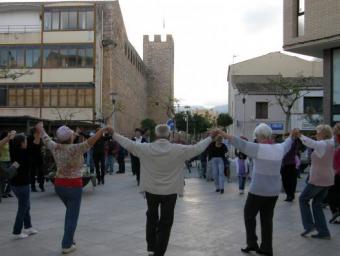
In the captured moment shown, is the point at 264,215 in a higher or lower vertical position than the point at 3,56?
A: lower

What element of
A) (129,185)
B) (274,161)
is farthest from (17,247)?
(129,185)

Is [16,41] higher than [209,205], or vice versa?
[16,41]

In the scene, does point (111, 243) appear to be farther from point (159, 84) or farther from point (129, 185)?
point (159, 84)

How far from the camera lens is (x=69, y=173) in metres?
7.08

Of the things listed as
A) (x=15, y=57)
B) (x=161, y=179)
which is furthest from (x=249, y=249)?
(x=15, y=57)

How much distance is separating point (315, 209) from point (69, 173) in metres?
3.80

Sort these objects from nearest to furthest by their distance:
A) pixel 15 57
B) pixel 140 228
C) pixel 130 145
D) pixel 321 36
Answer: pixel 130 145
pixel 140 228
pixel 321 36
pixel 15 57

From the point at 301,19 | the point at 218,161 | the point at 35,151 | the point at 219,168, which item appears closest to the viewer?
the point at 35,151

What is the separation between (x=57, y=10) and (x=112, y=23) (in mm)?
5921

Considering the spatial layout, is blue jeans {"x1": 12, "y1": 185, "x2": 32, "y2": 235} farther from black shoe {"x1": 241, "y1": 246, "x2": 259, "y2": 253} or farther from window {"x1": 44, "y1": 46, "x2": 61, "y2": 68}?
window {"x1": 44, "y1": 46, "x2": 61, "y2": 68}

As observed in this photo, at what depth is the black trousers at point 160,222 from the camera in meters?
6.37

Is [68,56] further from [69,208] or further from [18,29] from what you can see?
[69,208]

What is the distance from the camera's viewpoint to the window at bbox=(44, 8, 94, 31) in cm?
5250

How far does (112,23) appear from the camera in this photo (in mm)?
55500
